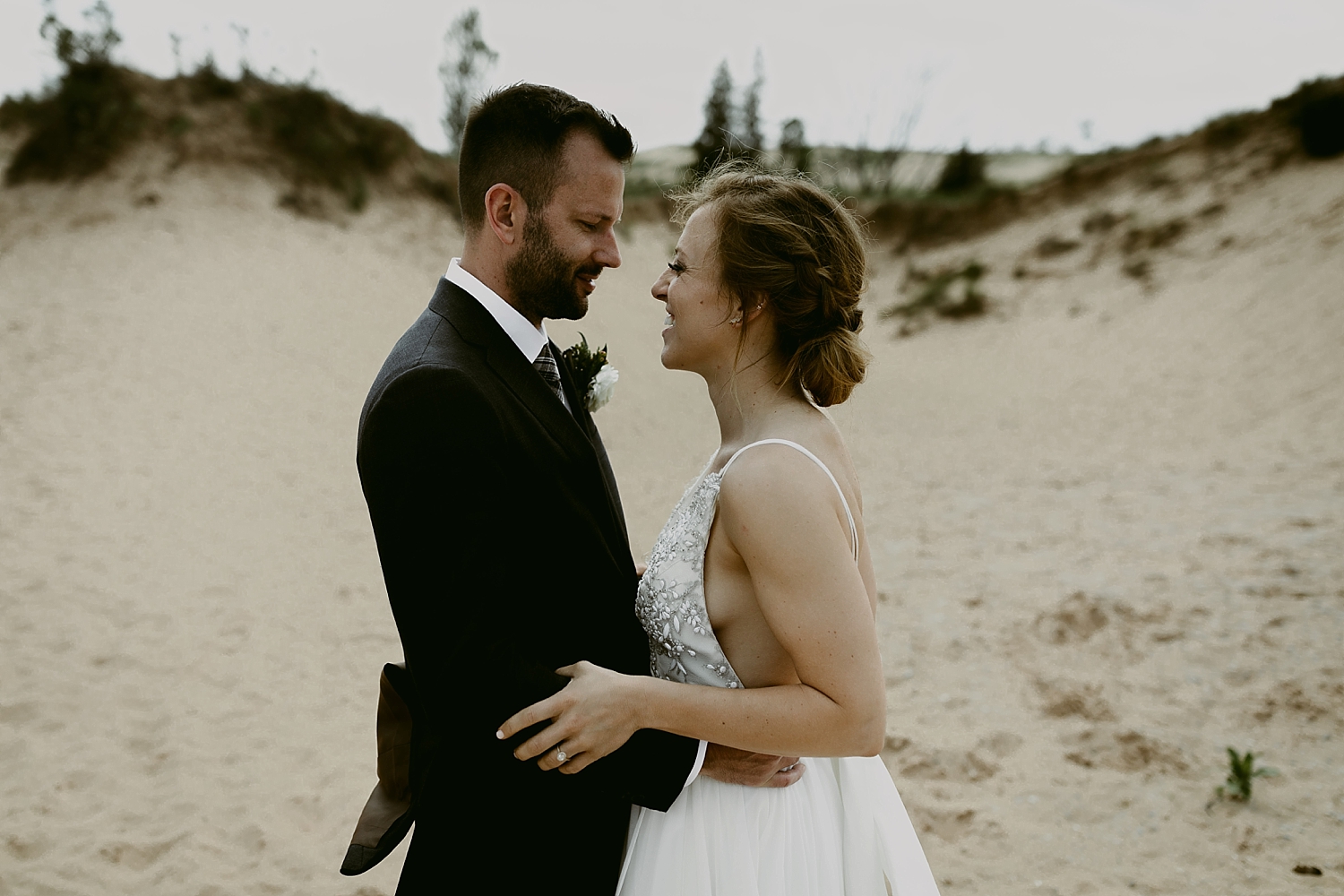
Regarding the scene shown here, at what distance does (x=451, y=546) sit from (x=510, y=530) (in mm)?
147

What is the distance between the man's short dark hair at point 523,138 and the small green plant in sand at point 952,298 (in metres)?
18.6

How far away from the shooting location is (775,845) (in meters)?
1.93

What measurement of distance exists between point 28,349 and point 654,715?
45.2 ft

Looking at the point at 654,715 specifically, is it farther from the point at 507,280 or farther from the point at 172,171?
the point at 172,171

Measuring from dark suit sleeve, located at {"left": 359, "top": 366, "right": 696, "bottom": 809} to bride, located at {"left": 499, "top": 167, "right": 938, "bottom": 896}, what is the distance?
10 centimetres

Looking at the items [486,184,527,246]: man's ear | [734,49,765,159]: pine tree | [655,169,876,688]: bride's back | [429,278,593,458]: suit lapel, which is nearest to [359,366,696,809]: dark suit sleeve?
[429,278,593,458]: suit lapel

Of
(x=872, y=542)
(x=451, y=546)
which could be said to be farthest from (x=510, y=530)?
(x=872, y=542)

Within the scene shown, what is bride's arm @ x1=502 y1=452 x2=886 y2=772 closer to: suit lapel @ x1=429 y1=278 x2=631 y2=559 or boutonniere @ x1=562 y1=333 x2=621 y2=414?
suit lapel @ x1=429 y1=278 x2=631 y2=559

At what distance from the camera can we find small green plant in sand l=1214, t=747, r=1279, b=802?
4.22m

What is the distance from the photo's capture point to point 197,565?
25.9 ft

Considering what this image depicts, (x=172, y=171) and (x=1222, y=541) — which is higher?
(x=172, y=171)

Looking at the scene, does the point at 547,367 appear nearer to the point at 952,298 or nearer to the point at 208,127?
the point at 208,127

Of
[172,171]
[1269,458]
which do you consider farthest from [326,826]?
[172,171]

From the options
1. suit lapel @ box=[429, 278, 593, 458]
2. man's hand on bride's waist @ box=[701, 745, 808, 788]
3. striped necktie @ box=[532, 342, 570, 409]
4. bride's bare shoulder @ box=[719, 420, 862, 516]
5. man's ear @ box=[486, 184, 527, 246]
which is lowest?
man's hand on bride's waist @ box=[701, 745, 808, 788]
